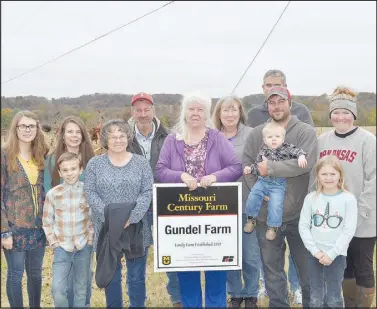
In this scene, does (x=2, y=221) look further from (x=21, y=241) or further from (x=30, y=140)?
(x=30, y=140)

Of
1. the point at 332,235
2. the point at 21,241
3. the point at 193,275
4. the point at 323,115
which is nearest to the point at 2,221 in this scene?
the point at 21,241

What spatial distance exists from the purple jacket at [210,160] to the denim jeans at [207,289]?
846 mm

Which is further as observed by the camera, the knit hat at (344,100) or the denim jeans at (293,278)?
the denim jeans at (293,278)

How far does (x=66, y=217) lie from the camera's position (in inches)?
150

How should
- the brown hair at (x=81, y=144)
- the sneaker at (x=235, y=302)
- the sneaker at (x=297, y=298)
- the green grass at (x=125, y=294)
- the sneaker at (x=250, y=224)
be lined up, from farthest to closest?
the green grass at (x=125, y=294) < the sneaker at (x=297, y=298) < the sneaker at (x=235, y=302) < the brown hair at (x=81, y=144) < the sneaker at (x=250, y=224)

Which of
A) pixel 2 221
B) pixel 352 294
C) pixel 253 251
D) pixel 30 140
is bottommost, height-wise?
pixel 352 294

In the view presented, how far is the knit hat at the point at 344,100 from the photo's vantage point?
12.1 feet

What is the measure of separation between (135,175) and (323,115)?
183 centimetres

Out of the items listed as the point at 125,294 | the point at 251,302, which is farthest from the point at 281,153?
the point at 125,294

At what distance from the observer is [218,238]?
3930 millimetres

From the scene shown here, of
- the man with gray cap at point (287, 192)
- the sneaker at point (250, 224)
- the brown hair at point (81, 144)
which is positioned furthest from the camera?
the brown hair at point (81, 144)

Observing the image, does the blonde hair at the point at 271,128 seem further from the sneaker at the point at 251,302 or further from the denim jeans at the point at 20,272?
the denim jeans at the point at 20,272

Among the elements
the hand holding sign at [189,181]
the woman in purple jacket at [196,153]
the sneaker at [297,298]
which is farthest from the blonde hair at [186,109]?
the sneaker at [297,298]

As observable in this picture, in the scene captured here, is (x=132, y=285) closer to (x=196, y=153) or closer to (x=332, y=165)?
(x=196, y=153)
